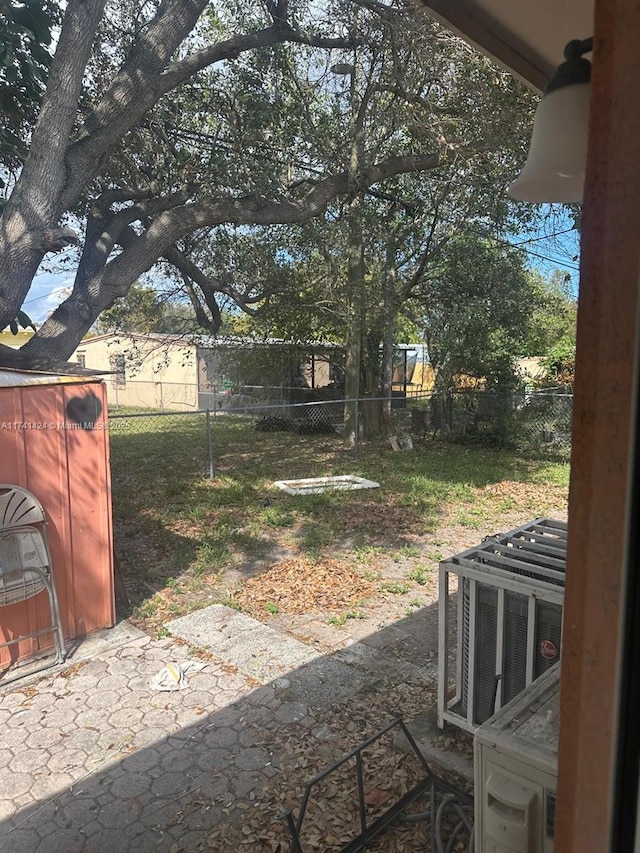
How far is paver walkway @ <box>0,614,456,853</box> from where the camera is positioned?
89.5 inches

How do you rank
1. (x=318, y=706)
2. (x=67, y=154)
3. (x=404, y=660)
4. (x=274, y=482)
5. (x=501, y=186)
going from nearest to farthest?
(x=318, y=706), (x=404, y=660), (x=67, y=154), (x=501, y=186), (x=274, y=482)

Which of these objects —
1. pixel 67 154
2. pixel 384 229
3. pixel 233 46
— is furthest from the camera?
pixel 384 229

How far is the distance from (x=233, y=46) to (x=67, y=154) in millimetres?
1982

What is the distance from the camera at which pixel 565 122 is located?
124cm

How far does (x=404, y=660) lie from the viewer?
11.6 ft

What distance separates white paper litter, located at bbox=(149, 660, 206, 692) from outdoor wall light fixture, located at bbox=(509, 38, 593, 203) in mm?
3134

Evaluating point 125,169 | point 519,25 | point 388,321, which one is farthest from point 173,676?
point 388,321

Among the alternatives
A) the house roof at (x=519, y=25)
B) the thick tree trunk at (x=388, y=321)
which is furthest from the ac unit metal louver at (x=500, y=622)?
the thick tree trunk at (x=388, y=321)

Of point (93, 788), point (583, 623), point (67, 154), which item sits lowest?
point (93, 788)

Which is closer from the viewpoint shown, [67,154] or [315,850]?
[315,850]

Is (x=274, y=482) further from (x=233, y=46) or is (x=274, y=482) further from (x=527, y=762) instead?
(x=527, y=762)

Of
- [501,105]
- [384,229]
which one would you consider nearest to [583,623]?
[501,105]

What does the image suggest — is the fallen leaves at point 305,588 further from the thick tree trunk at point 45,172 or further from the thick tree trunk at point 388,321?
the thick tree trunk at point 388,321

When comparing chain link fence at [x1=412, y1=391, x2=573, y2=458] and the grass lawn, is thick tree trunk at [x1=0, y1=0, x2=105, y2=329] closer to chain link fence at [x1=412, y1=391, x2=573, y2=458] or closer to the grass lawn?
the grass lawn
